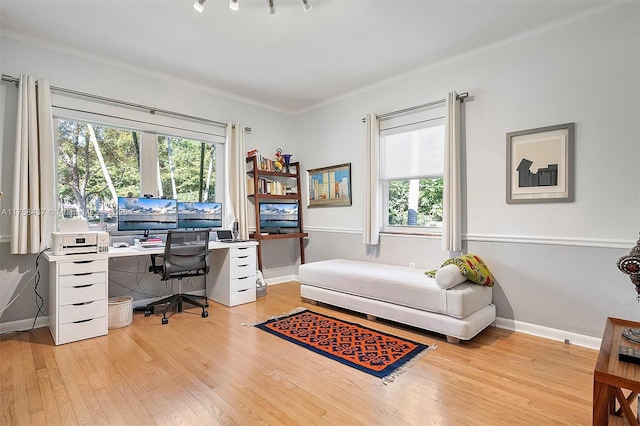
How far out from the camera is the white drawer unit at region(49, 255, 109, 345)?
263 centimetres

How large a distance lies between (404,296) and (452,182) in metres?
1.22

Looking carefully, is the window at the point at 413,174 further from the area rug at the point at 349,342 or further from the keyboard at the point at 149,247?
the keyboard at the point at 149,247

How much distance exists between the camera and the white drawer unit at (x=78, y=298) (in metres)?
2.63

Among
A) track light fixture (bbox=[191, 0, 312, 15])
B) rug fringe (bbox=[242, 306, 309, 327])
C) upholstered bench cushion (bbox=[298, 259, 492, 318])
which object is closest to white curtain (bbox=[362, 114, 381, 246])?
upholstered bench cushion (bbox=[298, 259, 492, 318])

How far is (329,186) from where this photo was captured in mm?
4688

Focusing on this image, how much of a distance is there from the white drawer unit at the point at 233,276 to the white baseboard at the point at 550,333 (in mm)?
2603

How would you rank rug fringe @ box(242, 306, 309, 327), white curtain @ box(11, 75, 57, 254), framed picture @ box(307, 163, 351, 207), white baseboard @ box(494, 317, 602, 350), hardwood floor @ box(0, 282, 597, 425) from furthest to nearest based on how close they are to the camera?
framed picture @ box(307, 163, 351, 207)
rug fringe @ box(242, 306, 309, 327)
white curtain @ box(11, 75, 57, 254)
white baseboard @ box(494, 317, 602, 350)
hardwood floor @ box(0, 282, 597, 425)

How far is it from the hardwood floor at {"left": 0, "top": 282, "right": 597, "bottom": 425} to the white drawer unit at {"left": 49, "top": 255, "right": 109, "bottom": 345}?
104 millimetres

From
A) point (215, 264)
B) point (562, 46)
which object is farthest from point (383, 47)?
point (215, 264)

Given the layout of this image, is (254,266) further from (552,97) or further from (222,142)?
(552,97)

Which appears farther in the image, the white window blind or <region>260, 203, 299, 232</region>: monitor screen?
<region>260, 203, 299, 232</region>: monitor screen

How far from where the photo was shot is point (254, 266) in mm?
3918

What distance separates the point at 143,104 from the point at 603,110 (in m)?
4.33

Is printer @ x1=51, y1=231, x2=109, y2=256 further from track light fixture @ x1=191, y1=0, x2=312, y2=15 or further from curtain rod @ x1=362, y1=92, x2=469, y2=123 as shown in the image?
curtain rod @ x1=362, y1=92, x2=469, y2=123
